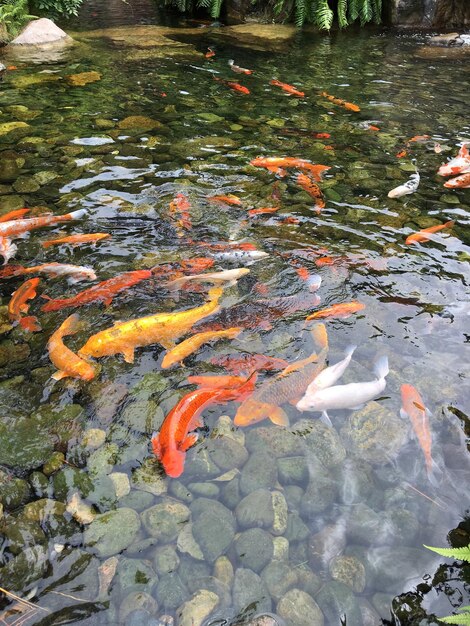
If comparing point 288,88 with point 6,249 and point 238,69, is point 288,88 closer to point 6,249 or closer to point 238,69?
point 238,69

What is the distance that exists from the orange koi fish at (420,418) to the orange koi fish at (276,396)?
2.22ft

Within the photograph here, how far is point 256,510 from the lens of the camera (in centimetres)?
305

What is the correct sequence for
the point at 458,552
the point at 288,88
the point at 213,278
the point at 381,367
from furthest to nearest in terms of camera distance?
the point at 288,88
the point at 213,278
the point at 381,367
the point at 458,552

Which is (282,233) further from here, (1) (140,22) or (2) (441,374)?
(1) (140,22)

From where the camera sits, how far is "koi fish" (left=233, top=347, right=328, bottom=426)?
355 cm

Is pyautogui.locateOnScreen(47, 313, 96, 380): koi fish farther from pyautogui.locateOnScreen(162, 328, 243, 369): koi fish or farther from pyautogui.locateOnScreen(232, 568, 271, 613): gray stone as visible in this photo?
pyautogui.locateOnScreen(232, 568, 271, 613): gray stone

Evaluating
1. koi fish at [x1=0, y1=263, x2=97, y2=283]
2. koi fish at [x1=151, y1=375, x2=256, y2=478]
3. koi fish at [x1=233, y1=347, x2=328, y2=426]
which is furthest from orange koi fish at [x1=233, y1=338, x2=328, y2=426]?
koi fish at [x1=0, y1=263, x2=97, y2=283]

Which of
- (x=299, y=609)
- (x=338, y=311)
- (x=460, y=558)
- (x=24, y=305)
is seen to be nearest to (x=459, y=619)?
(x=460, y=558)

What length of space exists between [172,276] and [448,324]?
254cm

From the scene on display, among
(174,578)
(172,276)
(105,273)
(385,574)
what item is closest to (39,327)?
(105,273)

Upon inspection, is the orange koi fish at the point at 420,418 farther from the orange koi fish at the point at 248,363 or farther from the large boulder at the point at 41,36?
the large boulder at the point at 41,36

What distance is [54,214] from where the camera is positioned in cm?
561

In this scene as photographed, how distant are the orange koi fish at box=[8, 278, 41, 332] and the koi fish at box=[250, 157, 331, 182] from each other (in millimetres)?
3482

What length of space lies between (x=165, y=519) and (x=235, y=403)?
974mm
